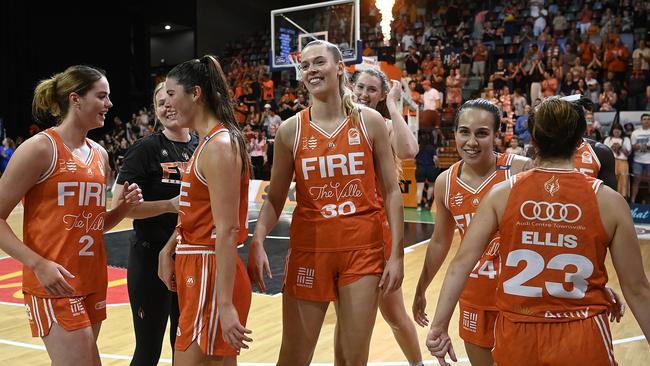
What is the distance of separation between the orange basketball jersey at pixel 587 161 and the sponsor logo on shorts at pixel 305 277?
180cm

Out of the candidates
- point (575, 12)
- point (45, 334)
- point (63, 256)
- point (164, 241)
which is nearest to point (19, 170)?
point (63, 256)

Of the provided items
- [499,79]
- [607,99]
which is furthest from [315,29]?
[607,99]

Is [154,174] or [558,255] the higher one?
[154,174]

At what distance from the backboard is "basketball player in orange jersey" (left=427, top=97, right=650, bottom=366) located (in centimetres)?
975

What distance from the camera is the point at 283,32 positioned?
532 inches

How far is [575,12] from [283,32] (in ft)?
27.4

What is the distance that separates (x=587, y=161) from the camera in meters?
3.68

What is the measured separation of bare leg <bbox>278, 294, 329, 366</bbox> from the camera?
9.62ft

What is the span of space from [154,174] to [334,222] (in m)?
1.13

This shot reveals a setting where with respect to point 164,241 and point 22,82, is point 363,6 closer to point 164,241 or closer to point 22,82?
point 22,82

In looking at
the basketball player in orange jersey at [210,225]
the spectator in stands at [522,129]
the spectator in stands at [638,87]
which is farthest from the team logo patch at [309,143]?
the spectator in stands at [638,87]

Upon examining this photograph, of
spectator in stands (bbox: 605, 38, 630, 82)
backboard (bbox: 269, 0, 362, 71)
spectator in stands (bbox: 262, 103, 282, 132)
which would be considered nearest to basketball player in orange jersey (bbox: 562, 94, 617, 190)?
backboard (bbox: 269, 0, 362, 71)

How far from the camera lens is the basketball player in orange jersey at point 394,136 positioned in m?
3.63

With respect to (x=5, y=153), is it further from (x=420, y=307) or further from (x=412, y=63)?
(x=420, y=307)
